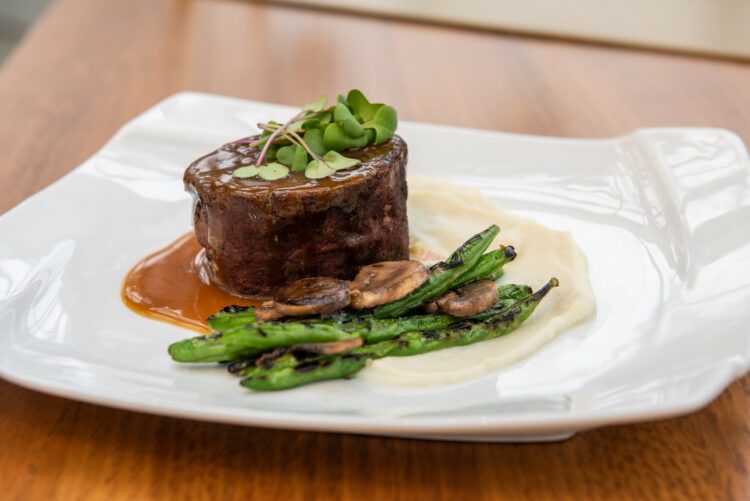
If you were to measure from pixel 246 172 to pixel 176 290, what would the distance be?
2.02ft

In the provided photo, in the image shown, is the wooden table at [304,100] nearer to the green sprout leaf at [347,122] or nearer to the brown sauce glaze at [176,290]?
the brown sauce glaze at [176,290]

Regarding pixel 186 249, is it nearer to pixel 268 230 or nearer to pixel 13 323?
pixel 268 230

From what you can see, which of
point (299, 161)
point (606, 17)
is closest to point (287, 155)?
point (299, 161)

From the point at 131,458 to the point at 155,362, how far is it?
57 centimetres

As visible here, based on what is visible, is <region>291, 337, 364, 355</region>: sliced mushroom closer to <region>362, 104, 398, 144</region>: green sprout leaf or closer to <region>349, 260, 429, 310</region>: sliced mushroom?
<region>349, 260, 429, 310</region>: sliced mushroom

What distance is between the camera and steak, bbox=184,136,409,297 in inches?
152

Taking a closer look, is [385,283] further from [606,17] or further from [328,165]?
[606,17]

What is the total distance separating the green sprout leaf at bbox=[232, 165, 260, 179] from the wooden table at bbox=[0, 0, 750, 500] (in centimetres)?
131

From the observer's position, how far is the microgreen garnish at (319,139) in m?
3.99

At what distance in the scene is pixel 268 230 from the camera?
3.91 meters

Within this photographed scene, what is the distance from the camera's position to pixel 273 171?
3992mm

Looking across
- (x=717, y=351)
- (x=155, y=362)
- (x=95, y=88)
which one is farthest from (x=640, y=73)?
(x=155, y=362)

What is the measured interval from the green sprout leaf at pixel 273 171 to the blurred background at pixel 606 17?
15.2 feet

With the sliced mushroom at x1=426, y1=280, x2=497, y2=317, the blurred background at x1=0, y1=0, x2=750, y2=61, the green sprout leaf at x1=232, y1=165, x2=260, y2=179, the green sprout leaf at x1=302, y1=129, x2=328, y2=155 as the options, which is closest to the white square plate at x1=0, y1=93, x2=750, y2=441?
the sliced mushroom at x1=426, y1=280, x2=497, y2=317
